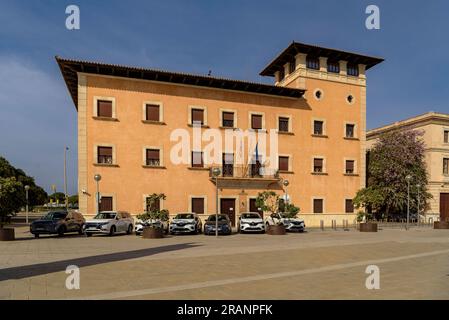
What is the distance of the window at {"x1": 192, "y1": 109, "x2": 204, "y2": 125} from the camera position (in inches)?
1079

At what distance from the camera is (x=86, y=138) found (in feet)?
80.1

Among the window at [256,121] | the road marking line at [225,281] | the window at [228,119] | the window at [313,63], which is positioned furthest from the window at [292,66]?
the road marking line at [225,281]

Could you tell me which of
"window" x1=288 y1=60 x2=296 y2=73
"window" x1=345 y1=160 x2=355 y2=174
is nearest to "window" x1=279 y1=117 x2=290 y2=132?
"window" x1=288 y1=60 x2=296 y2=73

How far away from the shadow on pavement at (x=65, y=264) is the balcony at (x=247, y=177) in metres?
13.7

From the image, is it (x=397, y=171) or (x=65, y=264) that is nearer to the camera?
(x=65, y=264)

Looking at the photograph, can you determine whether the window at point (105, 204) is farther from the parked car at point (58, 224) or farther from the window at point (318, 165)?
the window at point (318, 165)

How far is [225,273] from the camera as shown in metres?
9.11

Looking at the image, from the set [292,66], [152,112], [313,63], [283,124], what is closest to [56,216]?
[152,112]

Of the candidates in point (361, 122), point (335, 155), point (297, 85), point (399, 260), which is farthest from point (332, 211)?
point (399, 260)

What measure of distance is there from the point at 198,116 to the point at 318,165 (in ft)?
39.5

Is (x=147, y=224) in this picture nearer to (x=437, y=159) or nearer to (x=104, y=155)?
(x=104, y=155)

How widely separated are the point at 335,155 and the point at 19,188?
2534cm

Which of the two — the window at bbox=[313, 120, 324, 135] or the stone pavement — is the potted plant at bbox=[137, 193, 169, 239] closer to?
the stone pavement

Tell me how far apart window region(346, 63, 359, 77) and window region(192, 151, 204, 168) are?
55.2ft
